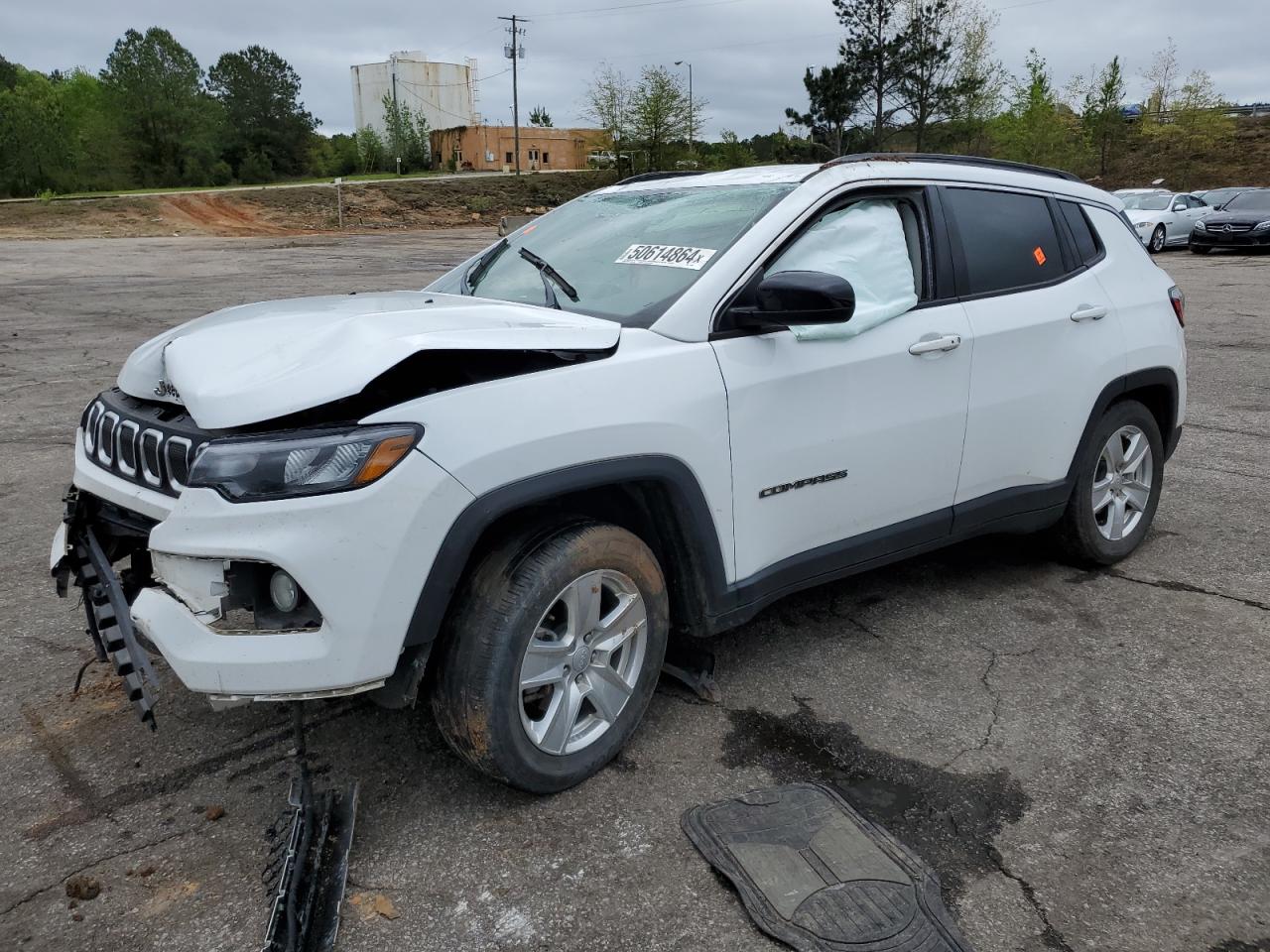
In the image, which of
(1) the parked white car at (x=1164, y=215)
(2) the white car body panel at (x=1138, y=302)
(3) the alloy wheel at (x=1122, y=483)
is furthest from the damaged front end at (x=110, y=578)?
(1) the parked white car at (x=1164, y=215)

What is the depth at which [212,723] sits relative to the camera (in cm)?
335

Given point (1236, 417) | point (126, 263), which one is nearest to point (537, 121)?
point (126, 263)

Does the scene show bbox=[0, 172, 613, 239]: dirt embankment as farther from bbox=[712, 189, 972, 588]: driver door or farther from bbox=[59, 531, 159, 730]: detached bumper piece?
bbox=[712, 189, 972, 588]: driver door

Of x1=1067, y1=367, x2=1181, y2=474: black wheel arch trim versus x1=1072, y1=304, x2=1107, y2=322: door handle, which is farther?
x1=1067, y1=367, x2=1181, y2=474: black wheel arch trim

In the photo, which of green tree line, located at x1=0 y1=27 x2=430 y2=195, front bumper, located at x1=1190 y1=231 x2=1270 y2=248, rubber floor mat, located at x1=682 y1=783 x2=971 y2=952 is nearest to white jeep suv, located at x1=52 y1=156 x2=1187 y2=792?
rubber floor mat, located at x1=682 y1=783 x2=971 y2=952

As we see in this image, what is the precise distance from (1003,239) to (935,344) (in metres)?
0.77

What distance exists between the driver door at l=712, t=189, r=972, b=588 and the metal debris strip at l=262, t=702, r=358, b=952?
139 cm

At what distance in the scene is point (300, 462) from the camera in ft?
7.98

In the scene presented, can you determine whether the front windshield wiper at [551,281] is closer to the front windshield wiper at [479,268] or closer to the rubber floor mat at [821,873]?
the front windshield wiper at [479,268]

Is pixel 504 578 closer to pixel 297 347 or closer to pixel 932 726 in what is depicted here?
pixel 297 347

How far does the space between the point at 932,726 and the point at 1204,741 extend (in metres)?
0.85

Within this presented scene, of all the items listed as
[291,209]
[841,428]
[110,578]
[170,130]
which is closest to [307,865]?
[110,578]

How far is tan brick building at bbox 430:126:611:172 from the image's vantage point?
8262cm

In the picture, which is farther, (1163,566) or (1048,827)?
(1163,566)
